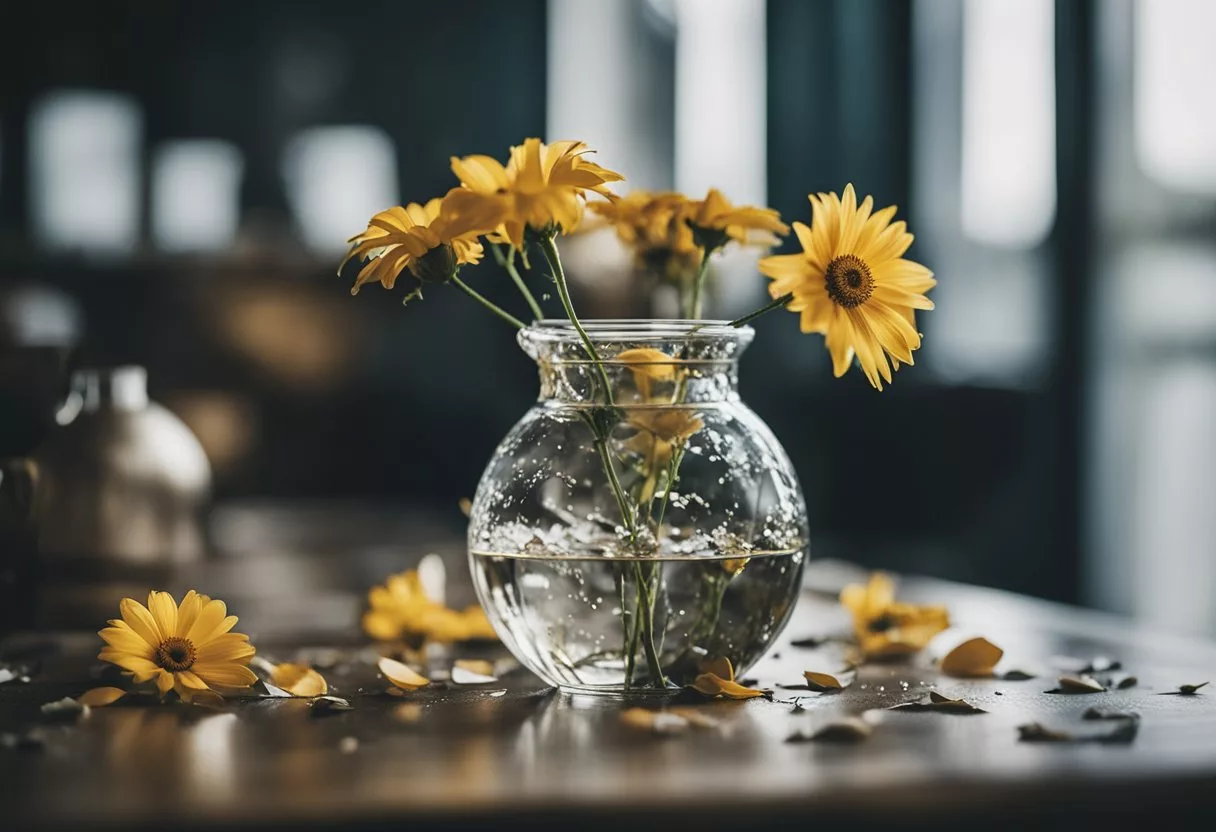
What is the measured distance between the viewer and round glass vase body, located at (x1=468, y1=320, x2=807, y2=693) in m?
0.82

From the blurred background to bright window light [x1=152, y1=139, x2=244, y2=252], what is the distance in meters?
0.01

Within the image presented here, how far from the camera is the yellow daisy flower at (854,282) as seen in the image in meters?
0.82

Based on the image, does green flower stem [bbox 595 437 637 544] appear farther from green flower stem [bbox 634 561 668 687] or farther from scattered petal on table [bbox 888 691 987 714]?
scattered petal on table [bbox 888 691 987 714]

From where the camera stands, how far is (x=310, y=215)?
6117 mm

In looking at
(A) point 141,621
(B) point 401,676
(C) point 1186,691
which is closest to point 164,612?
(A) point 141,621

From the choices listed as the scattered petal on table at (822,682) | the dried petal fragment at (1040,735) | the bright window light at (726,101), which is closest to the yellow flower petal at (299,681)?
the scattered petal on table at (822,682)

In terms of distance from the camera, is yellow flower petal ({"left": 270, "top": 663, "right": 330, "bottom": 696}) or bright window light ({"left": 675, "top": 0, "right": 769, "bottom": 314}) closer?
yellow flower petal ({"left": 270, "top": 663, "right": 330, "bottom": 696})

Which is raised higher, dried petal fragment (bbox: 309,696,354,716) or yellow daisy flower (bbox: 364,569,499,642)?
yellow daisy flower (bbox: 364,569,499,642)

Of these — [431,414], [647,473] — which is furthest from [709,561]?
[431,414]

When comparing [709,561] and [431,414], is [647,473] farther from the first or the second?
[431,414]

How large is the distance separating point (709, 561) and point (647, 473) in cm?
6

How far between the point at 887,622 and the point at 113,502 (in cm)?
66

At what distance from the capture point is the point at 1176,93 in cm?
333

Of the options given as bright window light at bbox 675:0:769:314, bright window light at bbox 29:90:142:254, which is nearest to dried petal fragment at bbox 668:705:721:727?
bright window light at bbox 675:0:769:314
